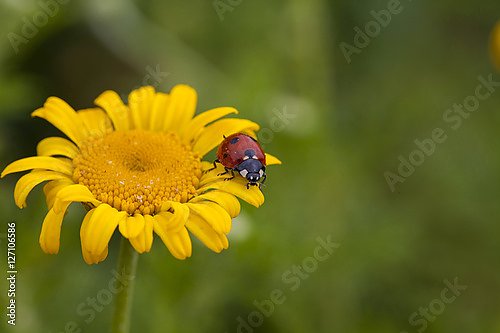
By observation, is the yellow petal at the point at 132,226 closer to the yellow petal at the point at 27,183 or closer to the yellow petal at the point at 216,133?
the yellow petal at the point at 27,183

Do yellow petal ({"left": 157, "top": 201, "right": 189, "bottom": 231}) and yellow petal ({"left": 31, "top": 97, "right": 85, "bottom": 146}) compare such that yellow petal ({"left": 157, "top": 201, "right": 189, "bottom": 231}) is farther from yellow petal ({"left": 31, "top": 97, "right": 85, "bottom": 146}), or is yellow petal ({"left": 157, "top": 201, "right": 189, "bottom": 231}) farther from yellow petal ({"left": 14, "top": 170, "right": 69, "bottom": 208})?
yellow petal ({"left": 31, "top": 97, "right": 85, "bottom": 146})

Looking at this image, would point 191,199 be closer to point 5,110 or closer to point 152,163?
point 152,163

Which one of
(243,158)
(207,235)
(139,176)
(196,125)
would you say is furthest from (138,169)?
(207,235)

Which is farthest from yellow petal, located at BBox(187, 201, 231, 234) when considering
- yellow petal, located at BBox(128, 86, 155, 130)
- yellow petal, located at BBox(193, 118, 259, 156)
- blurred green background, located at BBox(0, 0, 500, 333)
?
blurred green background, located at BBox(0, 0, 500, 333)

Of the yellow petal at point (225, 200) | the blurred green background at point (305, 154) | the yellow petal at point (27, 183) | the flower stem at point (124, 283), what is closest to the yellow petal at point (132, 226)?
the flower stem at point (124, 283)

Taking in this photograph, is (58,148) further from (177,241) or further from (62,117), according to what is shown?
(177,241)

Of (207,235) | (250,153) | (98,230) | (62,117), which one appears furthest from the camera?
(62,117)
